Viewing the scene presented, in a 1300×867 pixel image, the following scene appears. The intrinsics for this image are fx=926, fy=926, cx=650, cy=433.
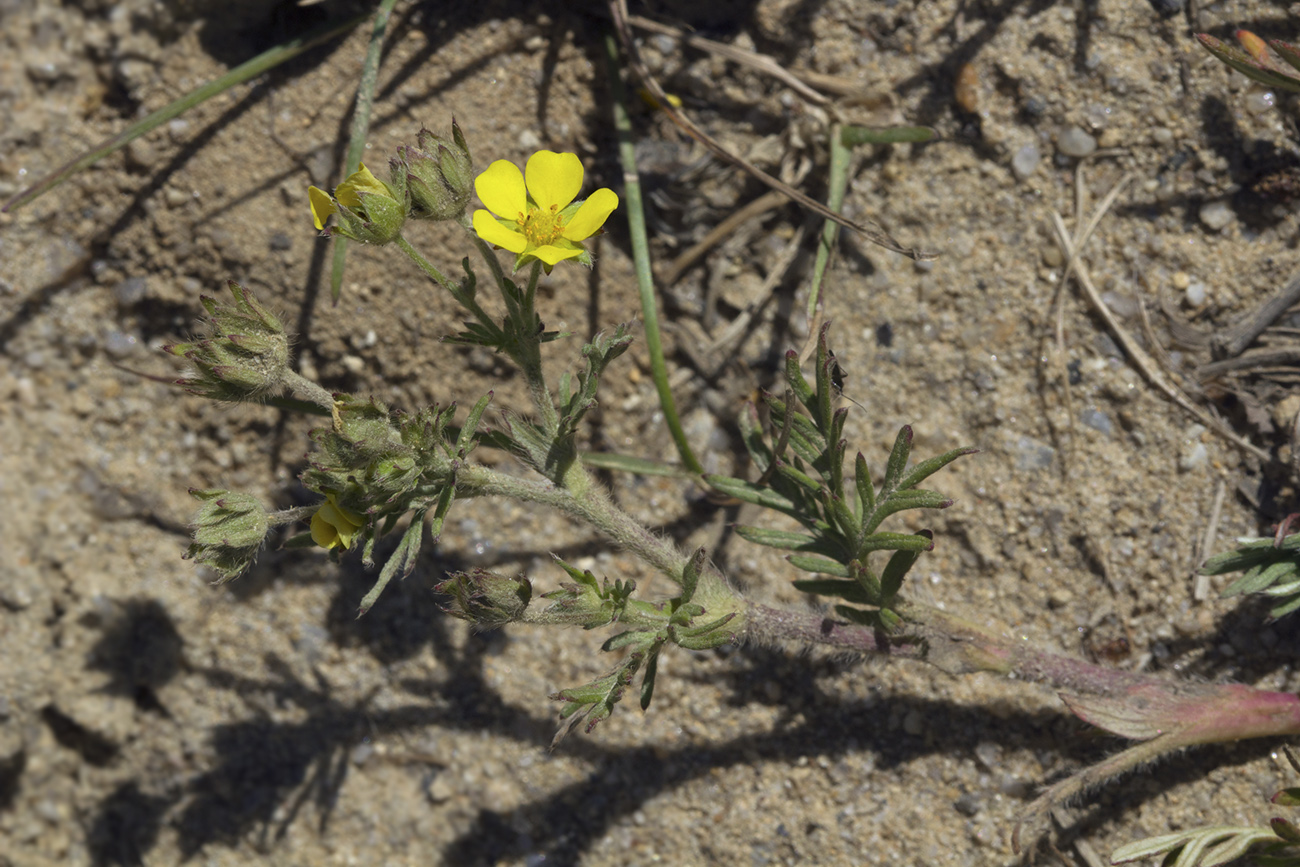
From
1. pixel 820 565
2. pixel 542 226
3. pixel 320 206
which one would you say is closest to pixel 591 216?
pixel 542 226

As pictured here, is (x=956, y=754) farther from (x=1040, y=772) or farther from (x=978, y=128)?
(x=978, y=128)

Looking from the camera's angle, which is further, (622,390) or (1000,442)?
(622,390)

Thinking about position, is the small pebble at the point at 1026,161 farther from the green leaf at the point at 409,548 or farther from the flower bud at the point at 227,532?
the flower bud at the point at 227,532

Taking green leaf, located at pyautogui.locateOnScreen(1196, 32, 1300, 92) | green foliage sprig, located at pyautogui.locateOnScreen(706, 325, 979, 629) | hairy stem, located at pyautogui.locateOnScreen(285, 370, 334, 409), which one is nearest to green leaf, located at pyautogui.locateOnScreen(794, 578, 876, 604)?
green foliage sprig, located at pyautogui.locateOnScreen(706, 325, 979, 629)

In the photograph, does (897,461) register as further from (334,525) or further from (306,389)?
(306,389)

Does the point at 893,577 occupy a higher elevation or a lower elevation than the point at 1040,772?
higher

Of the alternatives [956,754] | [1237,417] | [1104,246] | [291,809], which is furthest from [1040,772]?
[291,809]

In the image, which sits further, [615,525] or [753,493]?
[753,493]
